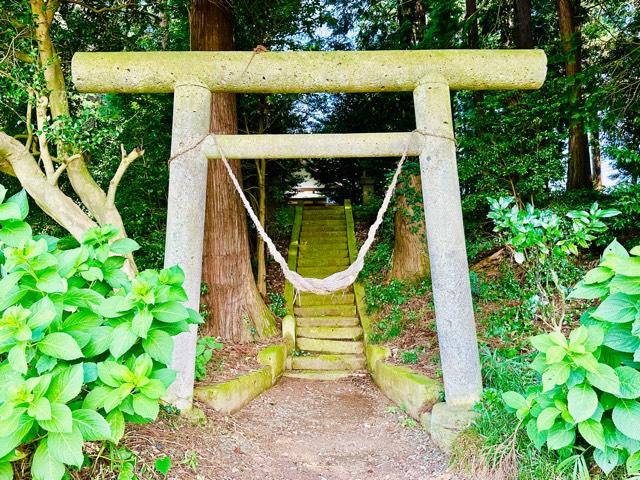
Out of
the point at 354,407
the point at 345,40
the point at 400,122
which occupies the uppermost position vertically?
the point at 345,40

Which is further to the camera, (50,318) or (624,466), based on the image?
(624,466)

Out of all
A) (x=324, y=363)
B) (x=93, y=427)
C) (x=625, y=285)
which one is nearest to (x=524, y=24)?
(x=324, y=363)

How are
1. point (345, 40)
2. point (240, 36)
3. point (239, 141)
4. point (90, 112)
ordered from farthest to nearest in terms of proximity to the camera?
point (345, 40) < point (240, 36) < point (90, 112) < point (239, 141)

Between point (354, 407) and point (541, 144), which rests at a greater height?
point (541, 144)

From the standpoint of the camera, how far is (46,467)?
142 cm

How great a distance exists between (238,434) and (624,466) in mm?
2415

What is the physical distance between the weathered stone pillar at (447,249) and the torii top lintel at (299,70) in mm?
177

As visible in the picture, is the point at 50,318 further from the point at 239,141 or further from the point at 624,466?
the point at 624,466

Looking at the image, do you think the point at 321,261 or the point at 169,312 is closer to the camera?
the point at 169,312

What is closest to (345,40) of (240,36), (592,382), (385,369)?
(240,36)

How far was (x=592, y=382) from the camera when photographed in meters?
1.71

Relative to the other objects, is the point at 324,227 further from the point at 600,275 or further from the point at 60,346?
the point at 60,346

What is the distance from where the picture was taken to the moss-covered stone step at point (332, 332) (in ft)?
18.5

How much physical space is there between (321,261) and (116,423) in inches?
227
